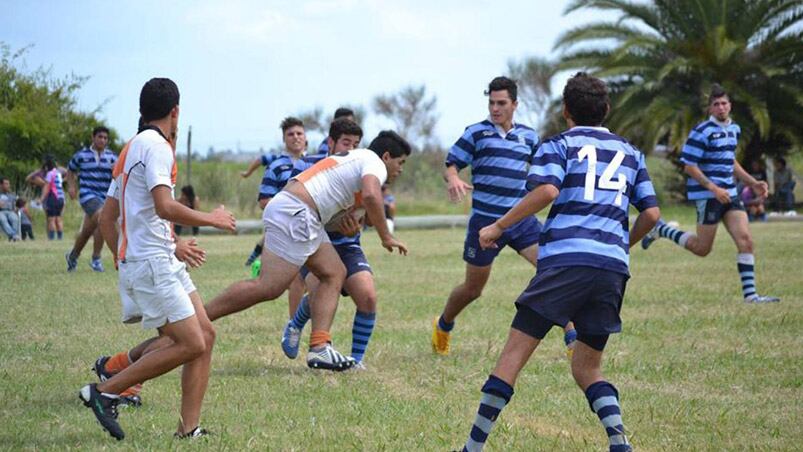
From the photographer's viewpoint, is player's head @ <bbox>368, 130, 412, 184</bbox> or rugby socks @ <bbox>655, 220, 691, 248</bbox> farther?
rugby socks @ <bbox>655, 220, 691, 248</bbox>

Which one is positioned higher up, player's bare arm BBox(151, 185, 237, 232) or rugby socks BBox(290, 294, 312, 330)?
player's bare arm BBox(151, 185, 237, 232)

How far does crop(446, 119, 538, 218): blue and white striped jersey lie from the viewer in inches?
352

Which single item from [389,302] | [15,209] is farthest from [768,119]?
[389,302]

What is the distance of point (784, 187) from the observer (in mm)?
34438

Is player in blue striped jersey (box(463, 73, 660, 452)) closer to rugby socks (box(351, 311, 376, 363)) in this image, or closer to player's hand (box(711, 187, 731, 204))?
rugby socks (box(351, 311, 376, 363))

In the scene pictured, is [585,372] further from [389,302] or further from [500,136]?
[389,302]

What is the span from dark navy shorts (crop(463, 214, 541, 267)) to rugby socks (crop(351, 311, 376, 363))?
95 centimetres

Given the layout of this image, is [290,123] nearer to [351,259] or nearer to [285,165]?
[285,165]

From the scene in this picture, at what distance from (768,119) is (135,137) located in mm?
Answer: 28519

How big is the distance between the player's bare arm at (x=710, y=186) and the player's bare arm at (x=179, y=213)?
735cm

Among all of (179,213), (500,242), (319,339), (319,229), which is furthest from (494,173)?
(179,213)

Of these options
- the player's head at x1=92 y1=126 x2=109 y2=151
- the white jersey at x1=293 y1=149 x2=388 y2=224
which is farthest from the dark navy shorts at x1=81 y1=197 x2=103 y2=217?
the white jersey at x1=293 y1=149 x2=388 y2=224

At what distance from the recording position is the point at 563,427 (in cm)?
646

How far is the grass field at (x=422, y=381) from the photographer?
20.3ft
